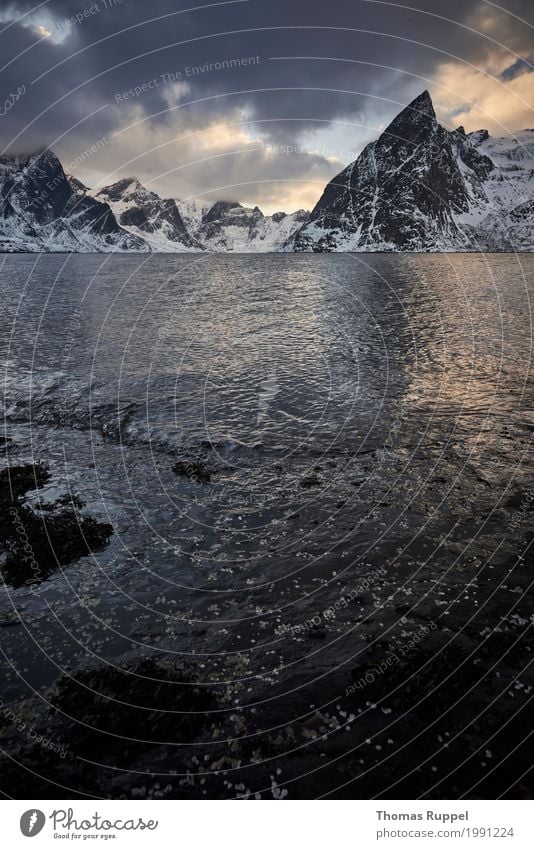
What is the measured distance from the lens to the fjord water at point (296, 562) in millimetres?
8688

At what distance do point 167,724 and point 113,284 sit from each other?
349ft

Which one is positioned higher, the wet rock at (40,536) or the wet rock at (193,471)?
the wet rock at (193,471)

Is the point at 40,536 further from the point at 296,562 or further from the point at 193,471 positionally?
the point at 296,562

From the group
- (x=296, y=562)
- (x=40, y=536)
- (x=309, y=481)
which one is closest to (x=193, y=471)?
(x=309, y=481)

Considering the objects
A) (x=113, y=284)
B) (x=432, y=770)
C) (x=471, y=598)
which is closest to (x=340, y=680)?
(x=432, y=770)

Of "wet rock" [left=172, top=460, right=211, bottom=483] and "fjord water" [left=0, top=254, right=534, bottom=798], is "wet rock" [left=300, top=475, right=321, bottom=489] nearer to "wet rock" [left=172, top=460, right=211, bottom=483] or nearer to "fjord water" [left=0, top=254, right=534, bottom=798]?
"fjord water" [left=0, top=254, right=534, bottom=798]

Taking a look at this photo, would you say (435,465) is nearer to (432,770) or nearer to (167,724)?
(432,770)

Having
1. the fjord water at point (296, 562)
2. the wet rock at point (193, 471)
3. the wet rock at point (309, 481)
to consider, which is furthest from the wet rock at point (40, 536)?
the wet rock at point (309, 481)

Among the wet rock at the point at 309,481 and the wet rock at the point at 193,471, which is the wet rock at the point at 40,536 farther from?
the wet rock at the point at 309,481

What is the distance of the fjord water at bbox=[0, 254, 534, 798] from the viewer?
28.5 feet

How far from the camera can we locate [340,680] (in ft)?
32.3

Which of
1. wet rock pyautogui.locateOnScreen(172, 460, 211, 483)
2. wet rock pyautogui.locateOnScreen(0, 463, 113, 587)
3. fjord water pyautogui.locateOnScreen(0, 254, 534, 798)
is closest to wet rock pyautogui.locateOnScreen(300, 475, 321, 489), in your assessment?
fjord water pyautogui.locateOnScreen(0, 254, 534, 798)

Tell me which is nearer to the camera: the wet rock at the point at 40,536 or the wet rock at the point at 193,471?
the wet rock at the point at 40,536
